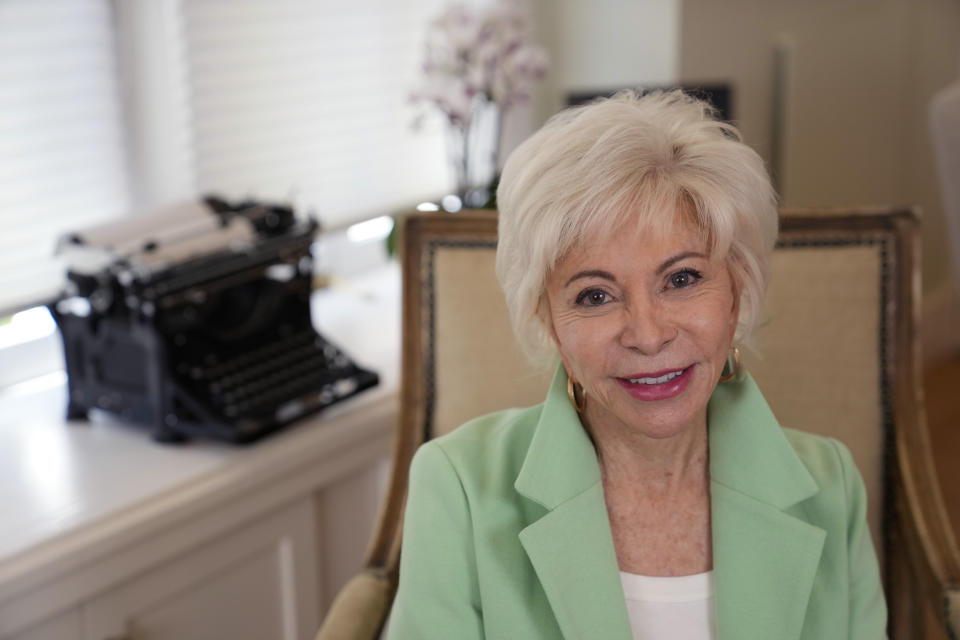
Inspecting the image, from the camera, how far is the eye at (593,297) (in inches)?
46.8

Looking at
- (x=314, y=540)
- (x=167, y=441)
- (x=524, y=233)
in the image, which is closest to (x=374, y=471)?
(x=314, y=540)

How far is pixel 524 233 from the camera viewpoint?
1194mm

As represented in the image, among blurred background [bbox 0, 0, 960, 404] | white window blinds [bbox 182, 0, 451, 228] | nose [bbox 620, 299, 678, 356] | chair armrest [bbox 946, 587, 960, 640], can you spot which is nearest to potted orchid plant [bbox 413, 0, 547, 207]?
blurred background [bbox 0, 0, 960, 404]

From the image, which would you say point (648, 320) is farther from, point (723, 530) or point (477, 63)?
point (477, 63)

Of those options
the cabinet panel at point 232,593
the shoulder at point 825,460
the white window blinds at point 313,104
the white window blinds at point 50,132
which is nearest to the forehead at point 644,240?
the shoulder at point 825,460

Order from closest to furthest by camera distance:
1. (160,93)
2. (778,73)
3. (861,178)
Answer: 1. (160,93)
2. (778,73)
3. (861,178)

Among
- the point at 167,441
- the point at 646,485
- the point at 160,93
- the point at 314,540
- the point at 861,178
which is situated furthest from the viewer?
the point at 861,178

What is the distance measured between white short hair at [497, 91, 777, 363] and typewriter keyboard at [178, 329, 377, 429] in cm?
72

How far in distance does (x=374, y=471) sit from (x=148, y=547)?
531mm

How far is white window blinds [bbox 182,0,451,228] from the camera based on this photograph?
97.0 inches

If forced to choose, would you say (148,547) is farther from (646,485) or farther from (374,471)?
(646,485)

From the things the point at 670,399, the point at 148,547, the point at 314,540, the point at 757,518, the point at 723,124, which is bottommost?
the point at 314,540

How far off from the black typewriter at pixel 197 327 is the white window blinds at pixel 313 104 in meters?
0.57

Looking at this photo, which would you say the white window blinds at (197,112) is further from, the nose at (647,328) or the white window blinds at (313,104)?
the nose at (647,328)
